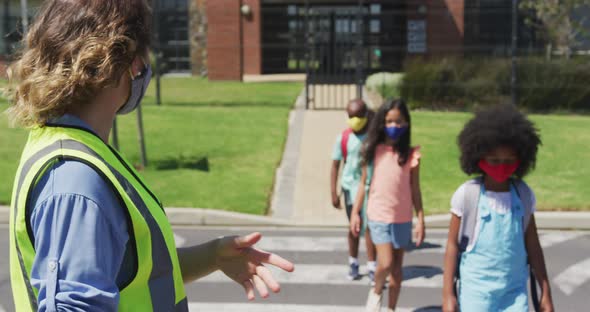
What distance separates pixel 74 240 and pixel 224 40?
25321 mm

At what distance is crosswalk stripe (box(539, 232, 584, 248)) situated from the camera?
816 cm

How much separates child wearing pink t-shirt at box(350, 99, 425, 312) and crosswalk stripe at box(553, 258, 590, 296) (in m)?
1.77

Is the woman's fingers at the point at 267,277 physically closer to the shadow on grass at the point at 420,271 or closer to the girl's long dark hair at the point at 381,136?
the girl's long dark hair at the point at 381,136

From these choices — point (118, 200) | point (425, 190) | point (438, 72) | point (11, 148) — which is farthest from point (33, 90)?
point (438, 72)

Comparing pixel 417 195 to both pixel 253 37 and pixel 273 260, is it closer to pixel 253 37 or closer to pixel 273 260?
pixel 273 260

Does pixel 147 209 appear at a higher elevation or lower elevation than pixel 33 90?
lower

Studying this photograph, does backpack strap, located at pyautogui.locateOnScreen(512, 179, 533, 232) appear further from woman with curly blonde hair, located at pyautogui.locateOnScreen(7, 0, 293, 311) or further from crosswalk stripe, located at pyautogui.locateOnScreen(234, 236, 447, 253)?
crosswalk stripe, located at pyautogui.locateOnScreen(234, 236, 447, 253)

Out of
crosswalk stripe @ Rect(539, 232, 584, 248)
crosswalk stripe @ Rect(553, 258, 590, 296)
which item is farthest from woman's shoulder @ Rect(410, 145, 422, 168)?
crosswalk stripe @ Rect(539, 232, 584, 248)

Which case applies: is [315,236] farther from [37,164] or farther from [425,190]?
[37,164]

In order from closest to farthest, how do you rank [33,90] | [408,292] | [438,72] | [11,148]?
[33,90] < [408,292] < [11,148] < [438,72]

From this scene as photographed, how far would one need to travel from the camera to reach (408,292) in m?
6.51

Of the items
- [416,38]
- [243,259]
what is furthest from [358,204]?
[416,38]

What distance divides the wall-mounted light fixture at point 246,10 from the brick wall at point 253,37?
137 mm

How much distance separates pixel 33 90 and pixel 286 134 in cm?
1251
